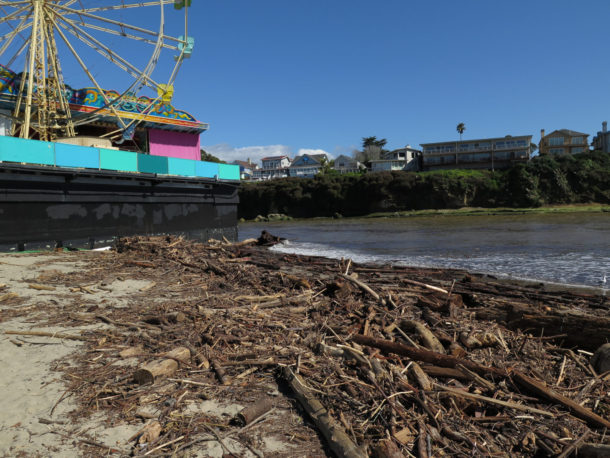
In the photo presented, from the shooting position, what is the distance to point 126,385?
13.2ft

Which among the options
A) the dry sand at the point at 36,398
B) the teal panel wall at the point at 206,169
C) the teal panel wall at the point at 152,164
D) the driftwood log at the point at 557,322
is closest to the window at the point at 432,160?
the teal panel wall at the point at 206,169

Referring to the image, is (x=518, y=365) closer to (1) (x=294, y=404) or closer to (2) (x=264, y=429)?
(1) (x=294, y=404)

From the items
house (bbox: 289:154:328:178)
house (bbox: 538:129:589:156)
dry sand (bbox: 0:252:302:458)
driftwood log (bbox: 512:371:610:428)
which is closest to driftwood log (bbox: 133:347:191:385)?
dry sand (bbox: 0:252:302:458)

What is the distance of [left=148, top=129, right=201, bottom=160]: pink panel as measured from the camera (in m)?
25.7

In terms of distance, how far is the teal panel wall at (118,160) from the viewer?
17.0 metres

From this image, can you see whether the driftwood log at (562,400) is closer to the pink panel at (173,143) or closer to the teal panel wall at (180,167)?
the teal panel wall at (180,167)

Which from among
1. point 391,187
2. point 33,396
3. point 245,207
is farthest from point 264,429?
point 245,207

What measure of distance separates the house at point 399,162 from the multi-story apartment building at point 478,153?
6.68m

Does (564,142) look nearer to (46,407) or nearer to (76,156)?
(76,156)

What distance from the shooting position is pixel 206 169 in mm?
22094

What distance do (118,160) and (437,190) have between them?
6602 cm

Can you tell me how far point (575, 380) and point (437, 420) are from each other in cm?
196

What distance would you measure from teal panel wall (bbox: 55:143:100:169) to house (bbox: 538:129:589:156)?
120 metres

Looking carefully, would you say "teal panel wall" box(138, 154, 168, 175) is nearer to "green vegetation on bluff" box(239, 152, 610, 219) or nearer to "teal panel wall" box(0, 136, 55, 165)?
"teal panel wall" box(0, 136, 55, 165)
